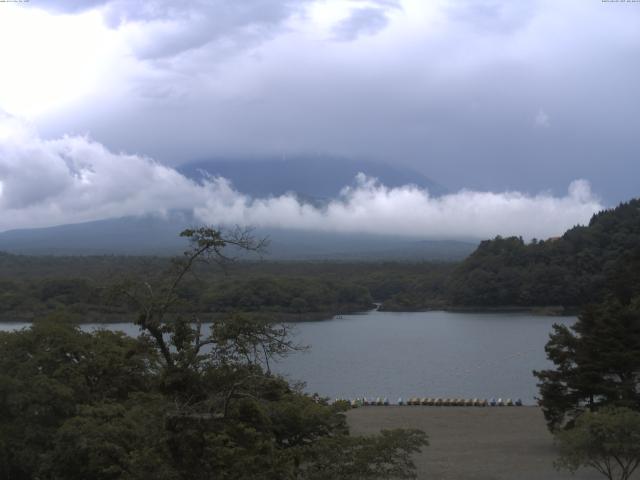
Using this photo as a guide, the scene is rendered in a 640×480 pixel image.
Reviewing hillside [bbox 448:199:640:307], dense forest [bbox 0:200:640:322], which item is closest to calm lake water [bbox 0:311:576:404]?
dense forest [bbox 0:200:640:322]

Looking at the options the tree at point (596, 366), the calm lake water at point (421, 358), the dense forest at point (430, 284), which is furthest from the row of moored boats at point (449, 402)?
the dense forest at point (430, 284)

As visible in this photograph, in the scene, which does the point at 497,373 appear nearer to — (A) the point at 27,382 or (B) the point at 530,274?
(A) the point at 27,382

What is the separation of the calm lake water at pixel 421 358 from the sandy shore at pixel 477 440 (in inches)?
136

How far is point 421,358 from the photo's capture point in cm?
3662

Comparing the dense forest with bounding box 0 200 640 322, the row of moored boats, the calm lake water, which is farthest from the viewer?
the dense forest with bounding box 0 200 640 322

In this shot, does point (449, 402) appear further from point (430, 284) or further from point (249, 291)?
point (430, 284)

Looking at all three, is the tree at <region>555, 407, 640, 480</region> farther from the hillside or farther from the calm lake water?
the hillside

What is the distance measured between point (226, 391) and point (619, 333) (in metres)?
12.3

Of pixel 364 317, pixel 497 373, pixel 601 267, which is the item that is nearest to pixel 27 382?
pixel 497 373

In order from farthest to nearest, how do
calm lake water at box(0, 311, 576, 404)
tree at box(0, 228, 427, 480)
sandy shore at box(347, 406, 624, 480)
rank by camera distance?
calm lake water at box(0, 311, 576, 404) → sandy shore at box(347, 406, 624, 480) → tree at box(0, 228, 427, 480)

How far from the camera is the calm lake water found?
94.3 ft

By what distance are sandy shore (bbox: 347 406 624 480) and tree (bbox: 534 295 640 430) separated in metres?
1.20

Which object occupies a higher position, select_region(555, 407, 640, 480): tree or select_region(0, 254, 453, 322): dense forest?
select_region(555, 407, 640, 480): tree

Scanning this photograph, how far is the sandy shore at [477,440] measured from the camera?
1488cm
